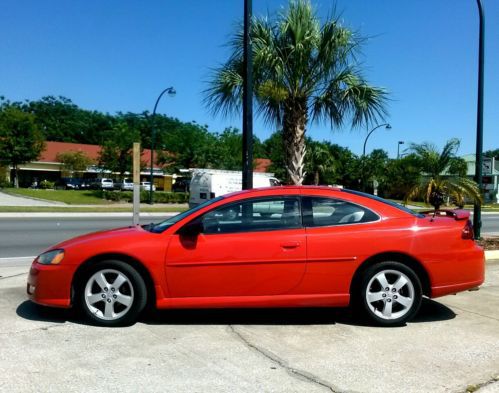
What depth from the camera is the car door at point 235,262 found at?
504cm

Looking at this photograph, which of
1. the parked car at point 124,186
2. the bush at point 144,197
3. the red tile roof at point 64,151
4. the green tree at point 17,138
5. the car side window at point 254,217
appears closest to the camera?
the car side window at point 254,217

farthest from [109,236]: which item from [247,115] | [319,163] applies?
[319,163]

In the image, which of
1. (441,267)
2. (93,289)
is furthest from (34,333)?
(441,267)

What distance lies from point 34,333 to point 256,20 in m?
7.96

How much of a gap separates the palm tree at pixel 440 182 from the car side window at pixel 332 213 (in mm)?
6056

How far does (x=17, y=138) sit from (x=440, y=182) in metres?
43.3

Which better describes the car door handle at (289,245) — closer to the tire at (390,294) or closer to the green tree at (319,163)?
the tire at (390,294)

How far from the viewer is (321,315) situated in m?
5.66

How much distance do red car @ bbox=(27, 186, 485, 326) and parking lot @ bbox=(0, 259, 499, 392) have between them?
10.5 inches

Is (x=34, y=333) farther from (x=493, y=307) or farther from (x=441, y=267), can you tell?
(x=493, y=307)

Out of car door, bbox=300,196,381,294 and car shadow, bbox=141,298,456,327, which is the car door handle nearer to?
car door, bbox=300,196,381,294

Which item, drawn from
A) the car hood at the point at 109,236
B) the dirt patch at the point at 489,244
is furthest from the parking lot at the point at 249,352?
the dirt patch at the point at 489,244

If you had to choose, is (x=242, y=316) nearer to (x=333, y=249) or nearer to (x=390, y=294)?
(x=333, y=249)

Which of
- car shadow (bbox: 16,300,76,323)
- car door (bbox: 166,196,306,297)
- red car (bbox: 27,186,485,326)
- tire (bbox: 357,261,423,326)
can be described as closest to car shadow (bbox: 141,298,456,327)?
tire (bbox: 357,261,423,326)
